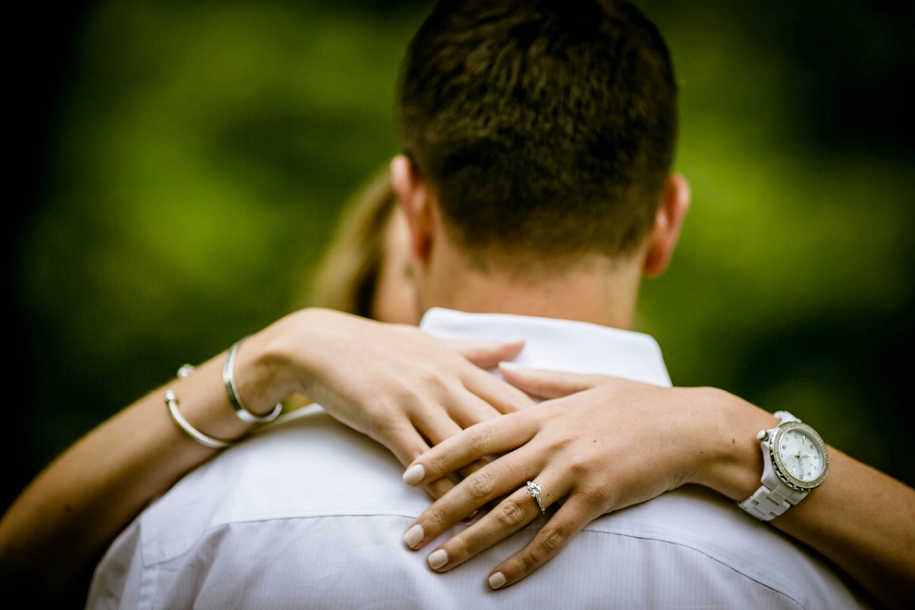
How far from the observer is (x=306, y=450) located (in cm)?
108

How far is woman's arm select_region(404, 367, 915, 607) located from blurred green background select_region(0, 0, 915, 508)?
299cm

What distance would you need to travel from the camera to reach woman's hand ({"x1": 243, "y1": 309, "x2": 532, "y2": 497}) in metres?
0.97

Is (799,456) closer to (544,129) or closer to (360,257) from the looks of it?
(544,129)

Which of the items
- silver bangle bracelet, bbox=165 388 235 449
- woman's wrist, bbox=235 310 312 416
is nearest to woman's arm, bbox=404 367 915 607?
woman's wrist, bbox=235 310 312 416

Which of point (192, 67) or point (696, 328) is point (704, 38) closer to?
point (696, 328)

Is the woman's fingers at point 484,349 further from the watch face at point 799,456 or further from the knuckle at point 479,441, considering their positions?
the watch face at point 799,456

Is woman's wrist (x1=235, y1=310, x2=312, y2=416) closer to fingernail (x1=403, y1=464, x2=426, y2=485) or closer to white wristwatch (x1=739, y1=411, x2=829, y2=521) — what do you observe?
fingernail (x1=403, y1=464, x2=426, y2=485)

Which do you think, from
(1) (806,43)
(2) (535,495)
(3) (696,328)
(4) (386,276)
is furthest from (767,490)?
(1) (806,43)

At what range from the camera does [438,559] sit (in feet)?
2.98

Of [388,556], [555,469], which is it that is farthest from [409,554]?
[555,469]

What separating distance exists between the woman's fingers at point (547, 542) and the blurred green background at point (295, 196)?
322 cm

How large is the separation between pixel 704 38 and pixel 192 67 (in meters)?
3.40

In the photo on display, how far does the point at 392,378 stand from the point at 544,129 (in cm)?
60

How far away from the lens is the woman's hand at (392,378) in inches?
38.0
